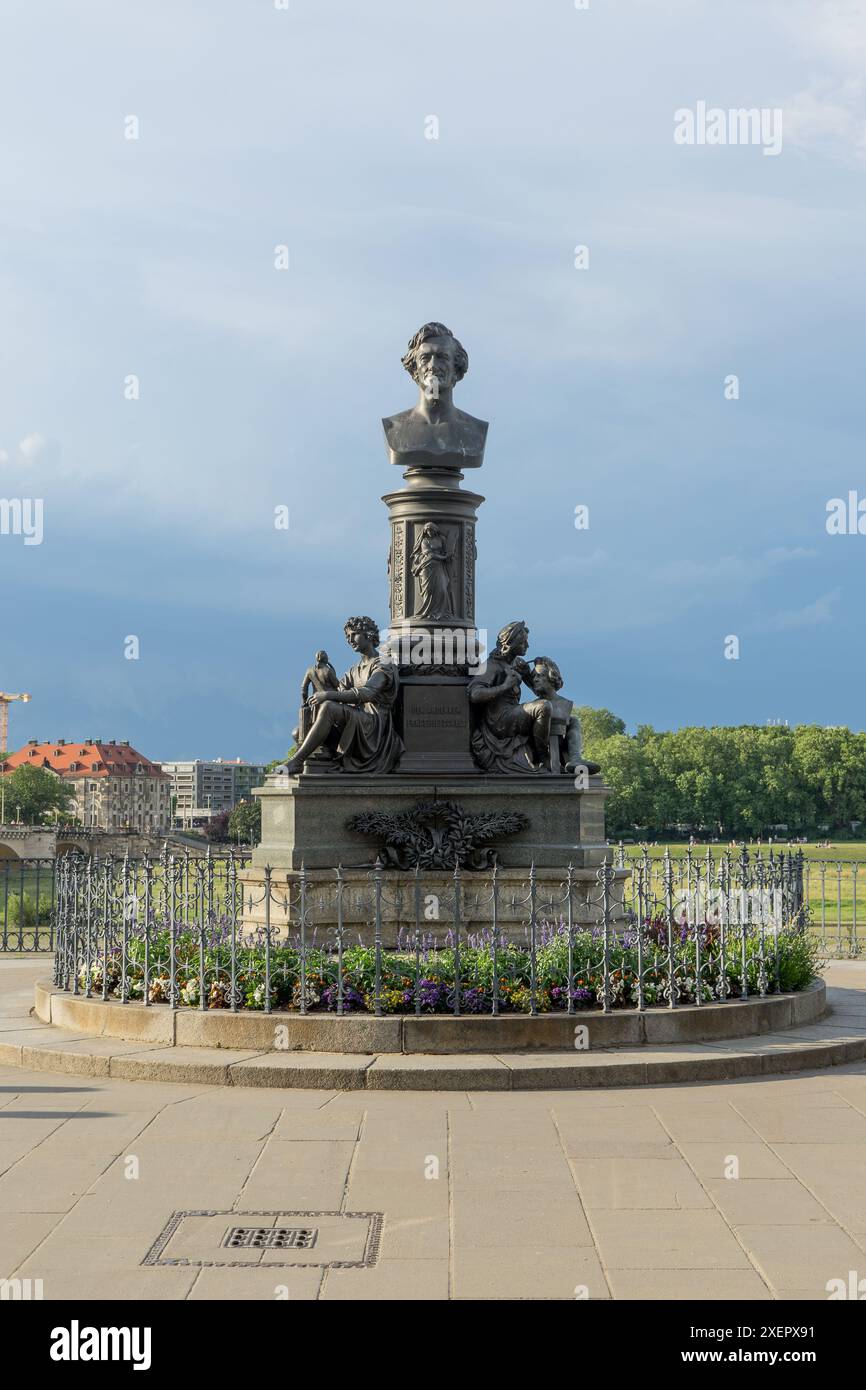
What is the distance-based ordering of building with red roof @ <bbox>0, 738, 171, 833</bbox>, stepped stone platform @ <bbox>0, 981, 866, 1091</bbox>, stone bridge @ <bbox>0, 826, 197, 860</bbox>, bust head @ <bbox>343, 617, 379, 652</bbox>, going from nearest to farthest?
stepped stone platform @ <bbox>0, 981, 866, 1091</bbox> < bust head @ <bbox>343, 617, 379, 652</bbox> < stone bridge @ <bbox>0, 826, 197, 860</bbox> < building with red roof @ <bbox>0, 738, 171, 833</bbox>

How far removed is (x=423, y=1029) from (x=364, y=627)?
19.4 ft

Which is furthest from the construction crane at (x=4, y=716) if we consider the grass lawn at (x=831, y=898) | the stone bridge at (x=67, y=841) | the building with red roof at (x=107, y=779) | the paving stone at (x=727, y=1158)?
the paving stone at (x=727, y=1158)

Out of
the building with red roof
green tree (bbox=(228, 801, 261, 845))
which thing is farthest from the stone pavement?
the building with red roof

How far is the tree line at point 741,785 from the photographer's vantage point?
112938 mm

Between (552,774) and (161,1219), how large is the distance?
8.45 meters

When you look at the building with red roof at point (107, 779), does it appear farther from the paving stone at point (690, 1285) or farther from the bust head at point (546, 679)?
the paving stone at point (690, 1285)

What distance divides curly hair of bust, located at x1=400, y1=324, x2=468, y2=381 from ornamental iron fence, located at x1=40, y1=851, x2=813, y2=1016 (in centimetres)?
597

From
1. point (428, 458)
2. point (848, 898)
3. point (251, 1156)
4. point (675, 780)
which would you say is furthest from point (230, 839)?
point (251, 1156)

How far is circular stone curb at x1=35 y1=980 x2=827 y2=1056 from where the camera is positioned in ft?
30.8

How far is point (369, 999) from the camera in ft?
32.2

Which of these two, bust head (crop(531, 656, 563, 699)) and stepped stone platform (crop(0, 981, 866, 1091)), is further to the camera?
bust head (crop(531, 656, 563, 699))

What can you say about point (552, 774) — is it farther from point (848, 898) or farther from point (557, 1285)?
point (848, 898)

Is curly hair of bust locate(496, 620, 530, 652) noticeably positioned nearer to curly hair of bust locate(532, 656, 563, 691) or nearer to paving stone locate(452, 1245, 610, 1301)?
curly hair of bust locate(532, 656, 563, 691)

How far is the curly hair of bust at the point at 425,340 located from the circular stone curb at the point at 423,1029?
829 centimetres
